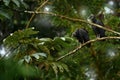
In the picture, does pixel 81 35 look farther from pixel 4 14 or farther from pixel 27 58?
pixel 27 58

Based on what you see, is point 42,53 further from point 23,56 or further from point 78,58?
point 78,58

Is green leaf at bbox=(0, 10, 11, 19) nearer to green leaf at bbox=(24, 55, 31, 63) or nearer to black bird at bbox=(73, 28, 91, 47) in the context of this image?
green leaf at bbox=(24, 55, 31, 63)

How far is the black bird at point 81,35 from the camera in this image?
9.75 ft

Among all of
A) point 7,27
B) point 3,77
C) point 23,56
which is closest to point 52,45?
point 23,56

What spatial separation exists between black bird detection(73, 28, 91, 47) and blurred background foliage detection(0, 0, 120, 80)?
0.05 meters

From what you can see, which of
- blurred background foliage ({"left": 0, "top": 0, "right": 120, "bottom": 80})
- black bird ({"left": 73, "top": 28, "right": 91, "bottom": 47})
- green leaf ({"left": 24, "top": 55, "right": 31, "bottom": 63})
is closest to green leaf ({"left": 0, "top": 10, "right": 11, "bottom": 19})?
blurred background foliage ({"left": 0, "top": 0, "right": 120, "bottom": 80})

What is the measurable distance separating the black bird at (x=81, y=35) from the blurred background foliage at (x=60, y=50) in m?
0.05

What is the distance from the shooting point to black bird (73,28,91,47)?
297cm

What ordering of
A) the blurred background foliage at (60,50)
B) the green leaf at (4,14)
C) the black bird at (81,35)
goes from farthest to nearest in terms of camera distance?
the black bird at (81,35) < the green leaf at (4,14) < the blurred background foliage at (60,50)

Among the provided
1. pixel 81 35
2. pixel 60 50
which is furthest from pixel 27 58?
pixel 81 35

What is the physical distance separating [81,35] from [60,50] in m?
0.40

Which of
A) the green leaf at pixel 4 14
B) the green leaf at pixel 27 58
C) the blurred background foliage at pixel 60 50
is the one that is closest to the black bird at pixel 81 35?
the blurred background foliage at pixel 60 50

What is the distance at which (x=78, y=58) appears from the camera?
3.34 metres

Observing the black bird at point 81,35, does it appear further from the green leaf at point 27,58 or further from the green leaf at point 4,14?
the green leaf at point 27,58
